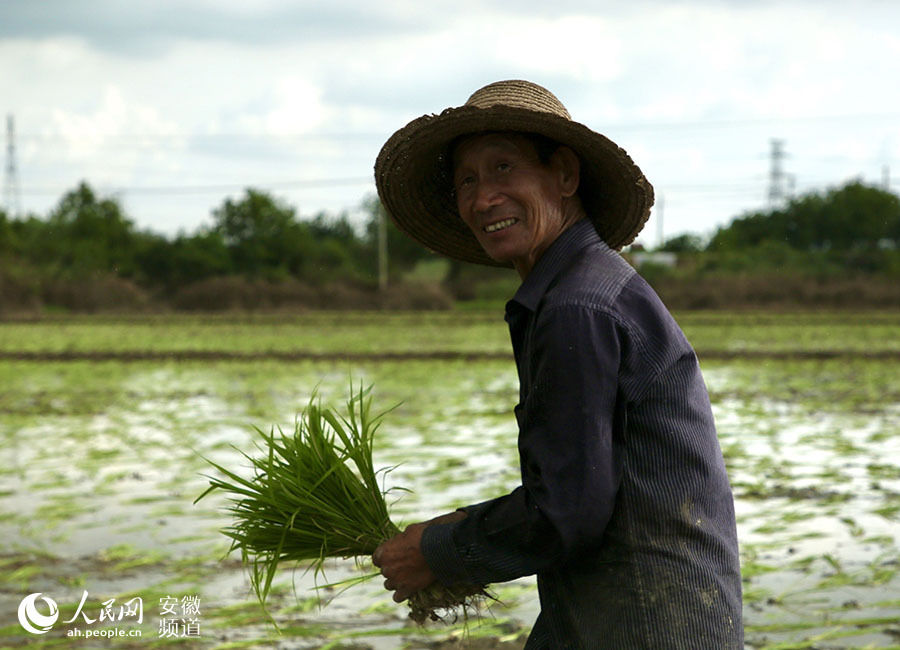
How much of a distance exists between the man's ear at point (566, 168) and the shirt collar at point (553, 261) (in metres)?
0.10

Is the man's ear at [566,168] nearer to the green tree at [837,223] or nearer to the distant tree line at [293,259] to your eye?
the distant tree line at [293,259]

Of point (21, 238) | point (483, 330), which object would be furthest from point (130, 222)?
point (483, 330)

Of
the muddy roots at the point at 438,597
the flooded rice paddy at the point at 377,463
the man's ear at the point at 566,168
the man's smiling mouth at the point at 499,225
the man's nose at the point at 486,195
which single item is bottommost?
the flooded rice paddy at the point at 377,463

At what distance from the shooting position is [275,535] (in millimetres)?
2367

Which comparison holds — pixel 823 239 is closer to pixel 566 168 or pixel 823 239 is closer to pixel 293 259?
pixel 293 259

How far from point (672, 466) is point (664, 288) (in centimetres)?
3186

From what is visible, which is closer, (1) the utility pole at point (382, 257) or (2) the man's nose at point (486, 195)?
(2) the man's nose at point (486, 195)

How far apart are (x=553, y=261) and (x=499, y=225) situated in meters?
0.17

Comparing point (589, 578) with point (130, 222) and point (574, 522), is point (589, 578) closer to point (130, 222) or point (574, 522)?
point (574, 522)

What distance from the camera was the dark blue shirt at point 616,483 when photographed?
61.1 inches

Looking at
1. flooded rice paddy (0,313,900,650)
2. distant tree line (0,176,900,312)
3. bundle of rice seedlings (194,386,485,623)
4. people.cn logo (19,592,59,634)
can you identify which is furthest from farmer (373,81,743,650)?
distant tree line (0,176,900,312)

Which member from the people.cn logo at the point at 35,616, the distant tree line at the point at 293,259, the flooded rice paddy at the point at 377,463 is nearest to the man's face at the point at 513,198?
the flooded rice paddy at the point at 377,463

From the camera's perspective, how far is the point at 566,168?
1950 mm

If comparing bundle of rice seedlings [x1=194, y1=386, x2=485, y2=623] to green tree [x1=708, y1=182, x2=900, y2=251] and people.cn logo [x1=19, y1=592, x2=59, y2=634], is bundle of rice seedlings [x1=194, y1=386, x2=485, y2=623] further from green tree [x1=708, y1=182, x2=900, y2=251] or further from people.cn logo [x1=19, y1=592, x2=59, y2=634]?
green tree [x1=708, y1=182, x2=900, y2=251]
